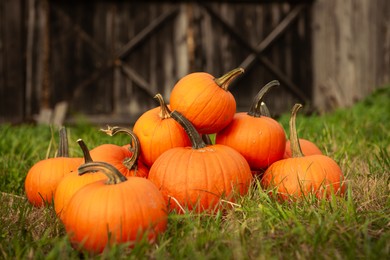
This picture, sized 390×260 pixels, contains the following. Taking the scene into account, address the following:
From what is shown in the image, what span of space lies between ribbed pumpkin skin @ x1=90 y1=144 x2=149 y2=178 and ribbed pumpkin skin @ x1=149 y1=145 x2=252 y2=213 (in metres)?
0.22

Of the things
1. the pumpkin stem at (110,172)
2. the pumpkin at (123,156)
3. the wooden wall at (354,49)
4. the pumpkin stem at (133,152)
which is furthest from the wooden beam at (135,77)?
the pumpkin stem at (110,172)

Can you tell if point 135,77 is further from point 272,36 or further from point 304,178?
point 304,178

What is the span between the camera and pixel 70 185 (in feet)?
7.90

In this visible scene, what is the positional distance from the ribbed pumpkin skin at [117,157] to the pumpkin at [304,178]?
0.66 m

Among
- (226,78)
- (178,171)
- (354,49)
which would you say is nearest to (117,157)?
(178,171)

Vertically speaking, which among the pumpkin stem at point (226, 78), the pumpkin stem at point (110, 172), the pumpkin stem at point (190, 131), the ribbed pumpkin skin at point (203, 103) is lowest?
the pumpkin stem at point (110, 172)

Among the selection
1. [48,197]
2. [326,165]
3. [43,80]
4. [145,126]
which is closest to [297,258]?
[326,165]

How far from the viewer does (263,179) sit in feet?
8.74

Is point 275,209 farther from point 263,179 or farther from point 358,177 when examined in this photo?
point 358,177

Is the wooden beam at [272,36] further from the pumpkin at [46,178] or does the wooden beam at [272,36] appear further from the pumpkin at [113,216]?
the pumpkin at [113,216]

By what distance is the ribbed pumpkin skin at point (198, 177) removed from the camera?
2.36 m

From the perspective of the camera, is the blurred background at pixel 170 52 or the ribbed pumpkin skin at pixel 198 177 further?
the blurred background at pixel 170 52

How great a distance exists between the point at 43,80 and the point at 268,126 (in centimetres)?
526

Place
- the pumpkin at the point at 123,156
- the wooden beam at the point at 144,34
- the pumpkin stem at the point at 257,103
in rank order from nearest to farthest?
the pumpkin at the point at 123,156
the pumpkin stem at the point at 257,103
the wooden beam at the point at 144,34
